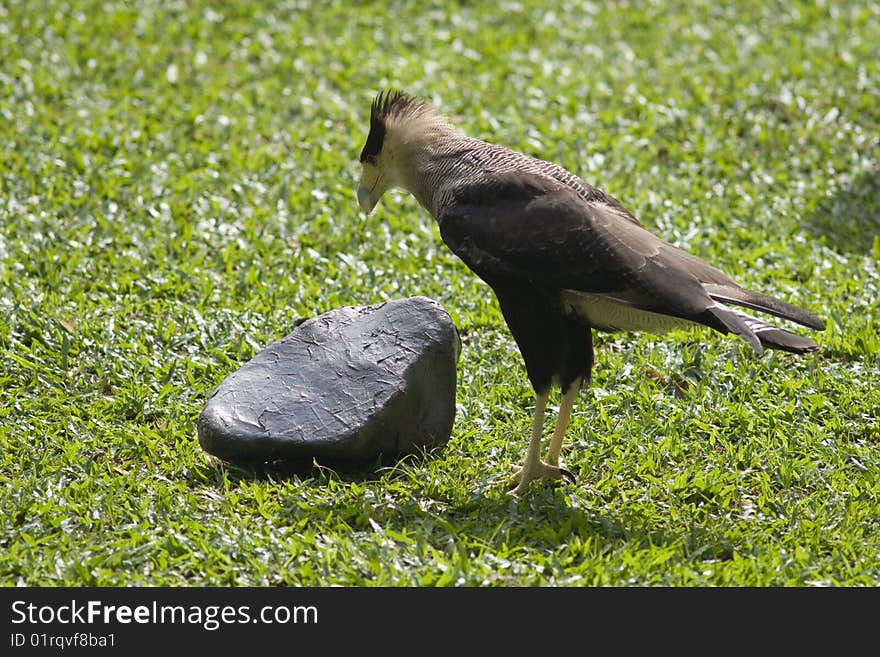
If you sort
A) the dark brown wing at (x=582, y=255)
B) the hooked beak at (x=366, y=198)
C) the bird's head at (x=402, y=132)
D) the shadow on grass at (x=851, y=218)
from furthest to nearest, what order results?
the shadow on grass at (x=851, y=218) → the hooked beak at (x=366, y=198) → the bird's head at (x=402, y=132) → the dark brown wing at (x=582, y=255)

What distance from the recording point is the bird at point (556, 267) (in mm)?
4938

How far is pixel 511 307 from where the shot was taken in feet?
17.3

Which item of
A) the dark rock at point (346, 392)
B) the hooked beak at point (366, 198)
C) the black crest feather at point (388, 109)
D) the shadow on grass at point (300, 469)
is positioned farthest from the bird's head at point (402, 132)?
the shadow on grass at point (300, 469)

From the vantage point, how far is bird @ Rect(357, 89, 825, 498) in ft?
16.2

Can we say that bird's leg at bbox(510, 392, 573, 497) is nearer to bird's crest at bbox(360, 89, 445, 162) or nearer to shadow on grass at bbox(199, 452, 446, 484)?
shadow on grass at bbox(199, 452, 446, 484)

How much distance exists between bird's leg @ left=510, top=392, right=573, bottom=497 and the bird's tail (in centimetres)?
93

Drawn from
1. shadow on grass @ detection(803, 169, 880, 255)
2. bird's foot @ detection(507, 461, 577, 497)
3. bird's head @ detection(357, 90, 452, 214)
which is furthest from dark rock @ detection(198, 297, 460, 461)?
shadow on grass @ detection(803, 169, 880, 255)

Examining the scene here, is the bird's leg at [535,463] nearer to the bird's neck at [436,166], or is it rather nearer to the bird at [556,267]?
the bird at [556,267]

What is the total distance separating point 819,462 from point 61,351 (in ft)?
13.1

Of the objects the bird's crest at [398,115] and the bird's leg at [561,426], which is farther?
the bird's crest at [398,115]

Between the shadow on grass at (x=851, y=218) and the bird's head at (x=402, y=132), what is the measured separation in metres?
3.48

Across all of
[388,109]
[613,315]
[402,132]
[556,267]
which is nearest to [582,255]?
[556,267]

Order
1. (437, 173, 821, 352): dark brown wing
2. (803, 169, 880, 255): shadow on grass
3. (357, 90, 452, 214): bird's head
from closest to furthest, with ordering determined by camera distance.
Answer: (437, 173, 821, 352): dark brown wing → (357, 90, 452, 214): bird's head → (803, 169, 880, 255): shadow on grass
